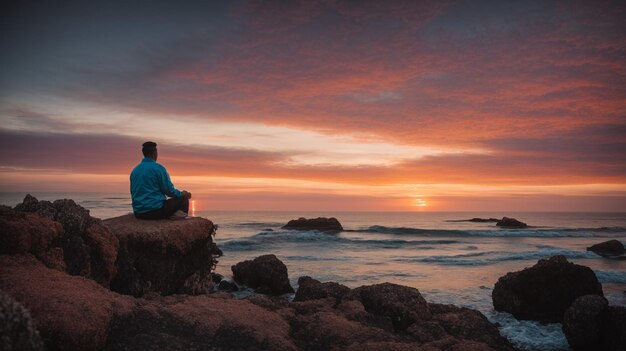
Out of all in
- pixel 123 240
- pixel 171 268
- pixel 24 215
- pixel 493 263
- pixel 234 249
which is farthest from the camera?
pixel 234 249

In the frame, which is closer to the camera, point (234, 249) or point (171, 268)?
point (171, 268)

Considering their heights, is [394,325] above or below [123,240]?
below

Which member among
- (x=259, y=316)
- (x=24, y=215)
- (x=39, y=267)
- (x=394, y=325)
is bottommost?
(x=394, y=325)

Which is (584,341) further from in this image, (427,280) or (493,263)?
(493,263)

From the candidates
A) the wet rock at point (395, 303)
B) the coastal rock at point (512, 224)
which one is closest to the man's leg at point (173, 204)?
the wet rock at point (395, 303)

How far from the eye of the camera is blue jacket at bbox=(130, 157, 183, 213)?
7852mm

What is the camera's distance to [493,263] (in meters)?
24.5

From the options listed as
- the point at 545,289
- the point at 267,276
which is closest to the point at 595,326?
the point at 545,289

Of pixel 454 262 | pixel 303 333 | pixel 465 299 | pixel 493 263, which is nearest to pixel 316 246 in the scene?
pixel 454 262

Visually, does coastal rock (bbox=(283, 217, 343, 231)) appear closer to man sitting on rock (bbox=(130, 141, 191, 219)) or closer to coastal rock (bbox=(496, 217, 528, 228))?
coastal rock (bbox=(496, 217, 528, 228))

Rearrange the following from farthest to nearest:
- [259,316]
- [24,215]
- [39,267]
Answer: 1. [259,316]
2. [24,215]
3. [39,267]

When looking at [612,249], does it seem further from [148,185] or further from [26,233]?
[26,233]

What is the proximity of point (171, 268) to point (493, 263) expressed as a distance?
23046 millimetres

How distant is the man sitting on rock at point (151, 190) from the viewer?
7.87 metres
